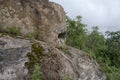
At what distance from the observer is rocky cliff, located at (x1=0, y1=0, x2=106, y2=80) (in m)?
13.4

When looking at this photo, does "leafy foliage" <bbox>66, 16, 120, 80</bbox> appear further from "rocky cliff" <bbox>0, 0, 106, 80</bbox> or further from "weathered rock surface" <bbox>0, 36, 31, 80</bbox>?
"weathered rock surface" <bbox>0, 36, 31, 80</bbox>

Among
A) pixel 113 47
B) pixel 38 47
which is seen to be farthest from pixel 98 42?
pixel 38 47

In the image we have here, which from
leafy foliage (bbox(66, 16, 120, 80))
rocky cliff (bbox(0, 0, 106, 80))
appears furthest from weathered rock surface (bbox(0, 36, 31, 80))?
leafy foliage (bbox(66, 16, 120, 80))

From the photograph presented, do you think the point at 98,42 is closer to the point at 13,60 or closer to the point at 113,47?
the point at 113,47

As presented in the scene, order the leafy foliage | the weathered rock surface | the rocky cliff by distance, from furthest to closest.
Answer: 1. the leafy foliage
2. the rocky cliff
3. the weathered rock surface

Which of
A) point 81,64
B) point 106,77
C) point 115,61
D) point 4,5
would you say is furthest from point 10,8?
point 115,61

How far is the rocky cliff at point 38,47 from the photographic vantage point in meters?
13.4

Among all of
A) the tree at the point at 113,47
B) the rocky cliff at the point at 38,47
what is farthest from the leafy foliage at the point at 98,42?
the rocky cliff at the point at 38,47

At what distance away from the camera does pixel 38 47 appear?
1418 cm

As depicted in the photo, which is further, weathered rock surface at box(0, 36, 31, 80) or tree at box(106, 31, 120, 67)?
tree at box(106, 31, 120, 67)

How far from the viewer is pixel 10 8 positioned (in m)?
15.9

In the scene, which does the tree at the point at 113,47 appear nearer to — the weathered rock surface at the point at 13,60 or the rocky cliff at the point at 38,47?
the rocky cliff at the point at 38,47

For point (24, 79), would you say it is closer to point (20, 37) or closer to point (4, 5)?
point (20, 37)

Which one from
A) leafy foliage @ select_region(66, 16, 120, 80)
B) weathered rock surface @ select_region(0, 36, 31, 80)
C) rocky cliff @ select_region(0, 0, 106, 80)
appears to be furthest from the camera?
leafy foliage @ select_region(66, 16, 120, 80)
